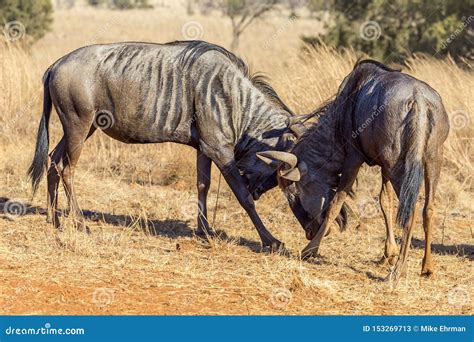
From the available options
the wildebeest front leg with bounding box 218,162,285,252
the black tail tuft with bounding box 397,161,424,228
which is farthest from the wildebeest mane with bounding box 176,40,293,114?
the black tail tuft with bounding box 397,161,424,228

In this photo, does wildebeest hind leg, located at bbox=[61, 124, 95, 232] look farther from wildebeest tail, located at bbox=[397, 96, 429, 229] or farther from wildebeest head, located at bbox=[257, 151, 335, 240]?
wildebeest tail, located at bbox=[397, 96, 429, 229]

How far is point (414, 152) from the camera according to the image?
639 cm

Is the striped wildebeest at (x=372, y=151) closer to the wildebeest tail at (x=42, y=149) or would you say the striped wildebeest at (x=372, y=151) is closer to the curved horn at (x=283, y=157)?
the curved horn at (x=283, y=157)

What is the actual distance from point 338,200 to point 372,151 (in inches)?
26.4

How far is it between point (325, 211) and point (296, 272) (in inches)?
47.4

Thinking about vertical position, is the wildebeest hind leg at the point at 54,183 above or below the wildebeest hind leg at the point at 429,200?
below

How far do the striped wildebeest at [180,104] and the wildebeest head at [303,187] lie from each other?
0.38 meters

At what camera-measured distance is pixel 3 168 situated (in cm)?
1095

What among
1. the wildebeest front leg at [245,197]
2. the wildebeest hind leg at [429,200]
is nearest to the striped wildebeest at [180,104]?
the wildebeest front leg at [245,197]

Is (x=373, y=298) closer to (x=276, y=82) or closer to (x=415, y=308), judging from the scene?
(x=415, y=308)

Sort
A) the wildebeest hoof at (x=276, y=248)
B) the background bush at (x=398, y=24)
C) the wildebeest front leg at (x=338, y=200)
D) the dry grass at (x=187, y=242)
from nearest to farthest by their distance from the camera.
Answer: the dry grass at (x=187, y=242)
the wildebeest front leg at (x=338, y=200)
the wildebeest hoof at (x=276, y=248)
the background bush at (x=398, y=24)

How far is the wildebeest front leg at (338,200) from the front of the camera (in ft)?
23.7

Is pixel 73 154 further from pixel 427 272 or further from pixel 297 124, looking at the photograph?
pixel 427 272

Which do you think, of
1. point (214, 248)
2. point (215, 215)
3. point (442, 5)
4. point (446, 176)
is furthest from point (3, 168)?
point (442, 5)
